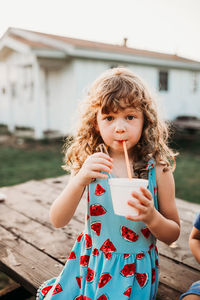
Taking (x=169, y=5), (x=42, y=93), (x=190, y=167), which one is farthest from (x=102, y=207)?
(x=42, y=93)

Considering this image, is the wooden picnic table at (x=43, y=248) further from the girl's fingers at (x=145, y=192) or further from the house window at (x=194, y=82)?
the house window at (x=194, y=82)

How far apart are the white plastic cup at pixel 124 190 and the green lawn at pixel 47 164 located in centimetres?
377

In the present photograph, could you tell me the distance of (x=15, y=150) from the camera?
8.65m

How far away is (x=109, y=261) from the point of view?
1.35 metres

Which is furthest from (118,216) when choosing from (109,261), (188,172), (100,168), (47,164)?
(47,164)

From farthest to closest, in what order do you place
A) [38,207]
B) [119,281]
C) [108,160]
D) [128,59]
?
[128,59], [38,207], [119,281], [108,160]

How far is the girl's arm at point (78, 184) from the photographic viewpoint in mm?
1202

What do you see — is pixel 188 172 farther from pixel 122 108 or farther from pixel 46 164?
pixel 122 108

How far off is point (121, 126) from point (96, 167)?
23 centimetres

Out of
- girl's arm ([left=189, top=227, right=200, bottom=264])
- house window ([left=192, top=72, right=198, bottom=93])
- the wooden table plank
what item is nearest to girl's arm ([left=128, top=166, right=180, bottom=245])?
girl's arm ([left=189, top=227, right=200, bottom=264])

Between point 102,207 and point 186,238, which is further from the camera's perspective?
point 186,238

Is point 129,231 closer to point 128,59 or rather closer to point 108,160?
point 108,160

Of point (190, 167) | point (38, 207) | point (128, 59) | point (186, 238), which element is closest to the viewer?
point (186, 238)

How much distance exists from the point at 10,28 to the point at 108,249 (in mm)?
13024
